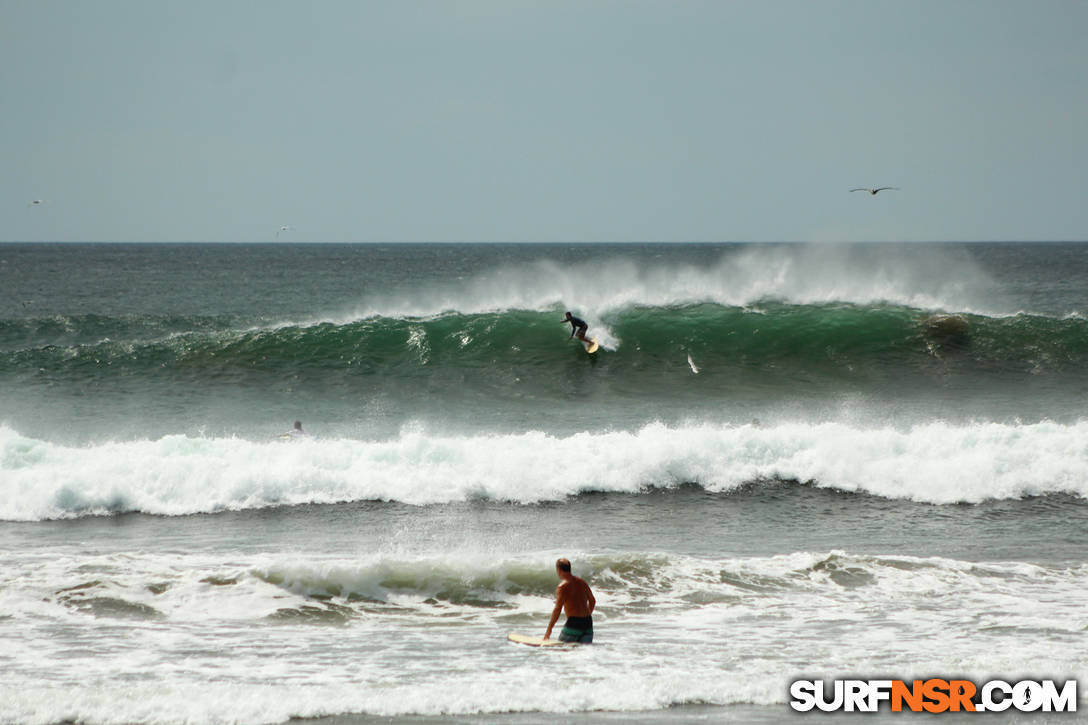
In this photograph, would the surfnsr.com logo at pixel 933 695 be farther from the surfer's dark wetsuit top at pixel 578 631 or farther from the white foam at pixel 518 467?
→ the white foam at pixel 518 467

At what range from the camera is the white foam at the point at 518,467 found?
14477mm

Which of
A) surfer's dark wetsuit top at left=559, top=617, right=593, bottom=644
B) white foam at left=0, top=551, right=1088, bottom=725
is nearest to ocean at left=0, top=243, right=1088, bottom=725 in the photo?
white foam at left=0, top=551, right=1088, bottom=725

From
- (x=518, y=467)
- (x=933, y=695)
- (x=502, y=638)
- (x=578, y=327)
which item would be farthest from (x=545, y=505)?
(x=578, y=327)

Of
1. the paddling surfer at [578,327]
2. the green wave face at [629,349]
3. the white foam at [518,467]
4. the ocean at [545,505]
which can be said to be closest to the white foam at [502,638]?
the ocean at [545,505]

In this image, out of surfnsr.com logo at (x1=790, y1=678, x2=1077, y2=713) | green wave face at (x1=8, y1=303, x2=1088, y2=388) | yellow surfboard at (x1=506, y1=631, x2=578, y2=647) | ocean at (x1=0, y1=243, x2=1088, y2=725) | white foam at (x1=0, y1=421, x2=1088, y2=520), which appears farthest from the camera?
green wave face at (x1=8, y1=303, x2=1088, y2=388)

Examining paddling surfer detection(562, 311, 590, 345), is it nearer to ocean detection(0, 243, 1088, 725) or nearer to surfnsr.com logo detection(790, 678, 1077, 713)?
ocean detection(0, 243, 1088, 725)

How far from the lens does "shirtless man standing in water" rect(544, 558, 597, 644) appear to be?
8.72 meters

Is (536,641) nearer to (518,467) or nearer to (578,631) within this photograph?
(578,631)

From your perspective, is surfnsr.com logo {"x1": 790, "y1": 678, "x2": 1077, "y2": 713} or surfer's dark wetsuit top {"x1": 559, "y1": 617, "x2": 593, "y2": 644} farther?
surfer's dark wetsuit top {"x1": 559, "y1": 617, "x2": 593, "y2": 644}

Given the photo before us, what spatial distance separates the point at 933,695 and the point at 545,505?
307 inches

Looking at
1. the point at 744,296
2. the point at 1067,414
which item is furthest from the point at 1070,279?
the point at 1067,414

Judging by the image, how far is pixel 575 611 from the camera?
875 centimetres

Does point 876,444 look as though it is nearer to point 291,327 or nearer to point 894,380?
point 894,380

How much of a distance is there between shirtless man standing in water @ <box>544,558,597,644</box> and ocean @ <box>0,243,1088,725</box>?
0.66ft
